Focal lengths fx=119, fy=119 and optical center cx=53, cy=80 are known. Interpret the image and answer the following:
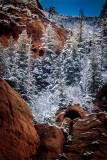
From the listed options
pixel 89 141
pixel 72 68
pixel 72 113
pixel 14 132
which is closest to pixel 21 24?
pixel 72 68

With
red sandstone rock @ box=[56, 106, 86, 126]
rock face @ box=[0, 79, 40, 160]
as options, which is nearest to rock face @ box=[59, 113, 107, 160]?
rock face @ box=[0, 79, 40, 160]

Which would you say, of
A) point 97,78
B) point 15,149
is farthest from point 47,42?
point 15,149

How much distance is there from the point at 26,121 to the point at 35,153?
2454 millimetres

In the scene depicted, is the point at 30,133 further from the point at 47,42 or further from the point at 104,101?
the point at 47,42

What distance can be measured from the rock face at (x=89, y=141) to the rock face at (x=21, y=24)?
24.5 m

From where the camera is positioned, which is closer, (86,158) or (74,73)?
(86,158)

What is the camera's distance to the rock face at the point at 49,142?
29.7 feet

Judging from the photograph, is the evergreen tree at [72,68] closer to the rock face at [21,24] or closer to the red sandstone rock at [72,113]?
the red sandstone rock at [72,113]

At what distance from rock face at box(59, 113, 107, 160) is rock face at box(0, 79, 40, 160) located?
8.75 ft

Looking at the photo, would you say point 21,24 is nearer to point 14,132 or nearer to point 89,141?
point 14,132

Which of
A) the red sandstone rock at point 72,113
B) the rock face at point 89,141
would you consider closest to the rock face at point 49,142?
the rock face at point 89,141

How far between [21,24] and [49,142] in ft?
116

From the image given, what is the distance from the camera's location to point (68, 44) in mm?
30891

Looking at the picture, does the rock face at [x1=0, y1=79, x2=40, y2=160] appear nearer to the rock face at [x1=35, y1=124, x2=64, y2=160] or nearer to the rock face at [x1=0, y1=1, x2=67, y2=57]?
the rock face at [x1=35, y1=124, x2=64, y2=160]
